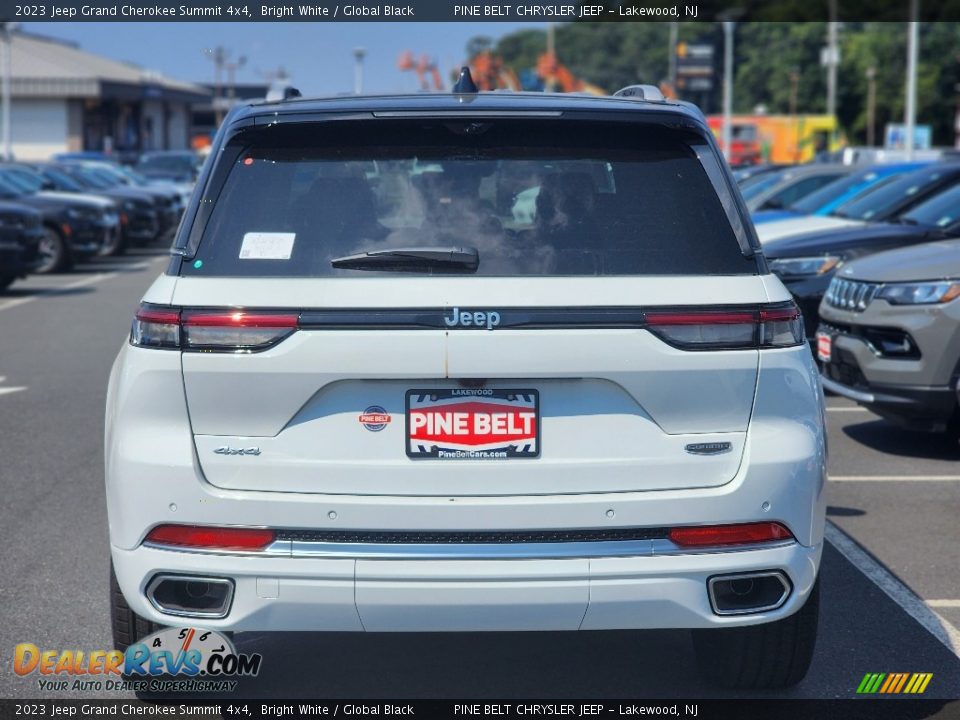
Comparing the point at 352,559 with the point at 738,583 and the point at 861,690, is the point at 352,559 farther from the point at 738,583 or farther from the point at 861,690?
the point at 861,690

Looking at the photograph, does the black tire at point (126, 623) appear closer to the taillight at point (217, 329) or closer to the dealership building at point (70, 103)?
the taillight at point (217, 329)

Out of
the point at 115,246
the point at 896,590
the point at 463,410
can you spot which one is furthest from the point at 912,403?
the point at 115,246

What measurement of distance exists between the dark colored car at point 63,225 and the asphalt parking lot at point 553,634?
45.2 ft

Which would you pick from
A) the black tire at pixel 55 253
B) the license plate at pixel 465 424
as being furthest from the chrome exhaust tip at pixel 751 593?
the black tire at pixel 55 253

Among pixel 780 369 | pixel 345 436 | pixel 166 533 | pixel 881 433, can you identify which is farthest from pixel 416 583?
pixel 881 433

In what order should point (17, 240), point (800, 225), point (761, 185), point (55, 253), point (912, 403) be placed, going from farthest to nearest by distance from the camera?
point (55, 253) → point (761, 185) → point (17, 240) → point (800, 225) → point (912, 403)

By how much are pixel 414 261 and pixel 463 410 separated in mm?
430

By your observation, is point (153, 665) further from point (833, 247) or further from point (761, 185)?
point (761, 185)

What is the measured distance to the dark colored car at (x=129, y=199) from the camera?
1085 inches

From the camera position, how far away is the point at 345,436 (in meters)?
3.72

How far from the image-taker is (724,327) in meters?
3.78

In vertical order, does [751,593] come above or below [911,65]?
below

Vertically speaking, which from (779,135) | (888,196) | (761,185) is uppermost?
(779,135)

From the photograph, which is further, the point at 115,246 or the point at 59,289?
the point at 115,246
